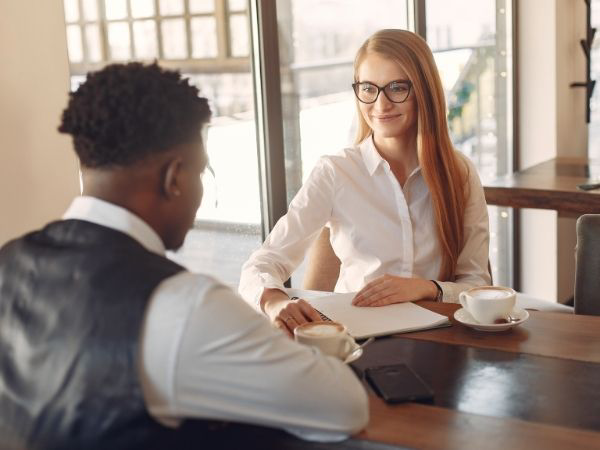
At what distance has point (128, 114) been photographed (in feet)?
3.50

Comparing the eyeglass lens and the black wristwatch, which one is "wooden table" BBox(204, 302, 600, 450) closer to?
the black wristwatch

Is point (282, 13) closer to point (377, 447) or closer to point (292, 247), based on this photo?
point (292, 247)

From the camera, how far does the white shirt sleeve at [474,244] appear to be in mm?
2139

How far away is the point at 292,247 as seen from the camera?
2174 millimetres

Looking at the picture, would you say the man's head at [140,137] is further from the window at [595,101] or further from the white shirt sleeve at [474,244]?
the window at [595,101]

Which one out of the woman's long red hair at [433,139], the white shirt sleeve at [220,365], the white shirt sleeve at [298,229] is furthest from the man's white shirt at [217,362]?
the woman's long red hair at [433,139]

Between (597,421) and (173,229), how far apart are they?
65 centimetres

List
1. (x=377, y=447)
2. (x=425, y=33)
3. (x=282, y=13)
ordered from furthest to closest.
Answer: (x=425, y=33), (x=282, y=13), (x=377, y=447)

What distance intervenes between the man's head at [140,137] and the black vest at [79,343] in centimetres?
7

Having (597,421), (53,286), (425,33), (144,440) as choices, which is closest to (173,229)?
(53,286)

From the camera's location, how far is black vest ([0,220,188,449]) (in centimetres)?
97

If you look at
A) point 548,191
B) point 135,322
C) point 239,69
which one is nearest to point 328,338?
point 135,322

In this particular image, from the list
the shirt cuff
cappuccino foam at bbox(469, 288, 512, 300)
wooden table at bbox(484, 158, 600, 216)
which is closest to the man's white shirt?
cappuccino foam at bbox(469, 288, 512, 300)

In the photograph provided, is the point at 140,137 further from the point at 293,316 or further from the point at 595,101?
the point at 595,101
